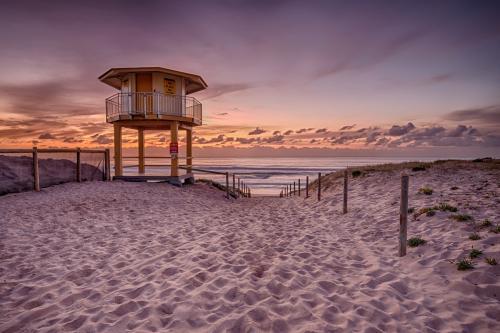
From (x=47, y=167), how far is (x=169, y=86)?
8.20m

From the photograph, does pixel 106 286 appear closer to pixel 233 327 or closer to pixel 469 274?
pixel 233 327

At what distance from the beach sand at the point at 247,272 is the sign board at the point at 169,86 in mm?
10168

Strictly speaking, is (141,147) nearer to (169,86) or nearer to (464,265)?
(169,86)

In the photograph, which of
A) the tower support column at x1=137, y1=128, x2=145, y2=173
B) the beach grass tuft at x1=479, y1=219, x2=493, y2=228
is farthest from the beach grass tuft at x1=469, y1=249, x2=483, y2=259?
the tower support column at x1=137, y1=128, x2=145, y2=173

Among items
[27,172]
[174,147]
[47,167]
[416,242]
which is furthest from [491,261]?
[47,167]

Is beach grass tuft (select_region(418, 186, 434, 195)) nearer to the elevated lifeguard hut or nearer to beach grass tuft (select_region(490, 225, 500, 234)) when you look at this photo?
beach grass tuft (select_region(490, 225, 500, 234))

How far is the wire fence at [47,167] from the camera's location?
41.4ft

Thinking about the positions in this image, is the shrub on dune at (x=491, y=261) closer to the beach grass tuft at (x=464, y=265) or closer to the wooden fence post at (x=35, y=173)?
the beach grass tuft at (x=464, y=265)

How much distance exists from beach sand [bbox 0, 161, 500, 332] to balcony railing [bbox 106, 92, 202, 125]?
8.50 m

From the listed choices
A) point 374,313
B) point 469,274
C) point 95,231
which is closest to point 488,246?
point 469,274

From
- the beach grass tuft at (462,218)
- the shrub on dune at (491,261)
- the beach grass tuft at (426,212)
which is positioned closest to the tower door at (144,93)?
the beach grass tuft at (426,212)

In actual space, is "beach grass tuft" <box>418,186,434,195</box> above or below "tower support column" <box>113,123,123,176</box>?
below

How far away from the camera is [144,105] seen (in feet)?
55.8

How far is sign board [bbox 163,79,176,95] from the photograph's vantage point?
58.5ft
